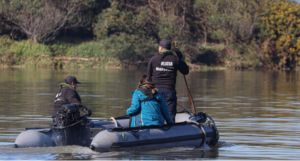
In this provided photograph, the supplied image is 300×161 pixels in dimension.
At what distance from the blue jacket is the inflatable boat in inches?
5.6

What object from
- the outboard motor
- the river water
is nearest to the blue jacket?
the river water

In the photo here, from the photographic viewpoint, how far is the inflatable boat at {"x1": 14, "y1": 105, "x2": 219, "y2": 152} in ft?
26.7

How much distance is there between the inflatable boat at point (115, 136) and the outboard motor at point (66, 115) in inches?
2.3

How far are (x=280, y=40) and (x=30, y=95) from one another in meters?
36.1

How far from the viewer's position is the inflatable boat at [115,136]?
320 inches

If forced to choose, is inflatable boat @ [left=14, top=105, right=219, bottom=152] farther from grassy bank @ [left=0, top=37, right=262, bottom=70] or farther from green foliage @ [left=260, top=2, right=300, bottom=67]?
green foliage @ [left=260, top=2, right=300, bottom=67]

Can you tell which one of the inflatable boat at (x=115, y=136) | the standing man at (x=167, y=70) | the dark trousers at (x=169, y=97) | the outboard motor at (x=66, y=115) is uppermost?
the standing man at (x=167, y=70)

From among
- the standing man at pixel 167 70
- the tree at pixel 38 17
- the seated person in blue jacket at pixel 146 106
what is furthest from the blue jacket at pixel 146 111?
the tree at pixel 38 17

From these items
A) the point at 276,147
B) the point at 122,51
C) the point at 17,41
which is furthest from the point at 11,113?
the point at 17,41

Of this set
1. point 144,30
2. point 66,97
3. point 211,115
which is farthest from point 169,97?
point 144,30

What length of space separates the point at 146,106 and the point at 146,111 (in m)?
0.14

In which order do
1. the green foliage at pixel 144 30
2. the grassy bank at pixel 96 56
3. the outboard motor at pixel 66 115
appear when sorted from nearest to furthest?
1. the outboard motor at pixel 66 115
2. the grassy bank at pixel 96 56
3. the green foliage at pixel 144 30

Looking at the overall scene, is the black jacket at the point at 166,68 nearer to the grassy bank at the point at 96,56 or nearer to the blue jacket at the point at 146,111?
the blue jacket at the point at 146,111

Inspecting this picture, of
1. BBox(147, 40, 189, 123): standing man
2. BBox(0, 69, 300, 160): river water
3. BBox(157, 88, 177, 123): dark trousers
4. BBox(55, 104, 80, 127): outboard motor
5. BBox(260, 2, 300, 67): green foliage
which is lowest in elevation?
BBox(0, 69, 300, 160): river water
